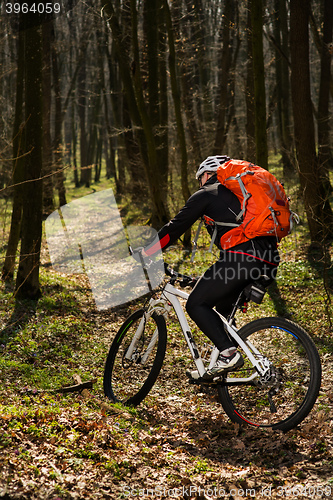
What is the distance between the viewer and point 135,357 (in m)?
4.95

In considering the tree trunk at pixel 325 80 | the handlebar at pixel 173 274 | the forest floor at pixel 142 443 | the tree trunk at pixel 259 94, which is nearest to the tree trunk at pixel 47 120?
the tree trunk at pixel 259 94

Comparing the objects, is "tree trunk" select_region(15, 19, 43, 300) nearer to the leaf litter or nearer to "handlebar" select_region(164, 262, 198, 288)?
the leaf litter

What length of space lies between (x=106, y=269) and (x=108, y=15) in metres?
6.72

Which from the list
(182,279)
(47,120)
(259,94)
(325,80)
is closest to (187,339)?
(182,279)

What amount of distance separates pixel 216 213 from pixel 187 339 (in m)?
1.29

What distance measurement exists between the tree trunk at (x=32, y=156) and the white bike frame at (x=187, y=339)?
3.60 meters

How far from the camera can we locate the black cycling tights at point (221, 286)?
395cm

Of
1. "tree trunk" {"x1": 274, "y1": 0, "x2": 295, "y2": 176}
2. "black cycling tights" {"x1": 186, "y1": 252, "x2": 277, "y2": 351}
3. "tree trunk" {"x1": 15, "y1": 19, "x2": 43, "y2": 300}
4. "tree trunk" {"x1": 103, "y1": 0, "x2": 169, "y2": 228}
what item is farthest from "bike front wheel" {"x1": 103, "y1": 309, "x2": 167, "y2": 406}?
"tree trunk" {"x1": 274, "y1": 0, "x2": 295, "y2": 176}

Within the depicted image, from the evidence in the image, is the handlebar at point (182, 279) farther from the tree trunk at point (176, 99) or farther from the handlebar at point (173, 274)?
the tree trunk at point (176, 99)

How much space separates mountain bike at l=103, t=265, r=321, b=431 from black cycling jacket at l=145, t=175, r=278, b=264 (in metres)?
0.30

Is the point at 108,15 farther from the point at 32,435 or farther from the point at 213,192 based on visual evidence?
the point at 32,435

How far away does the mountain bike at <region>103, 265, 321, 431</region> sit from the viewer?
3865mm

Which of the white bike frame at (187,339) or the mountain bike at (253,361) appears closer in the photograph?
the mountain bike at (253,361)

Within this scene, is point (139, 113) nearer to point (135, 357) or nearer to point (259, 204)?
point (135, 357)
